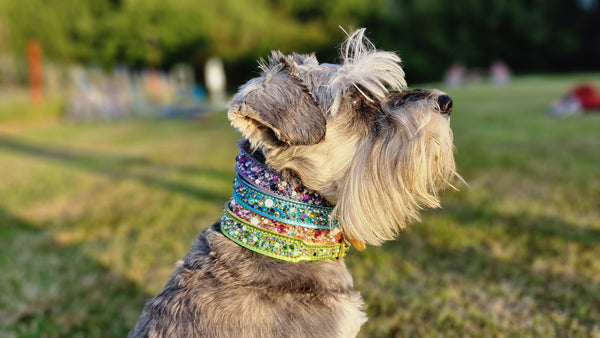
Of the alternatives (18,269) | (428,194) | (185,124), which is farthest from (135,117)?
(428,194)

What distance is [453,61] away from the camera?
2020 inches

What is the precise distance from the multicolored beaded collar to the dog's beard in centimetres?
19

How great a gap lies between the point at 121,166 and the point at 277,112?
10.2m

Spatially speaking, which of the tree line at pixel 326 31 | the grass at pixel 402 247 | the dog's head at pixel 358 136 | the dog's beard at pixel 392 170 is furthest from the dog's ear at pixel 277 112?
the tree line at pixel 326 31

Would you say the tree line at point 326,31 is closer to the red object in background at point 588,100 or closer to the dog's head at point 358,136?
the red object in background at point 588,100

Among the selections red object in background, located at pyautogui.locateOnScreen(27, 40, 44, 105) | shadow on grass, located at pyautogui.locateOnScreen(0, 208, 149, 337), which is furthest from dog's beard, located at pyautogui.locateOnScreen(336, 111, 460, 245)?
red object in background, located at pyautogui.locateOnScreen(27, 40, 44, 105)

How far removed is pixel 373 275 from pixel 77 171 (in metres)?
8.96

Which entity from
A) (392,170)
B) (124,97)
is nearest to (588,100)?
(392,170)

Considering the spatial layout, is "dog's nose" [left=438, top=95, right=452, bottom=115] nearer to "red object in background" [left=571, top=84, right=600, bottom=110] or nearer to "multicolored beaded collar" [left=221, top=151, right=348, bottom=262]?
"multicolored beaded collar" [left=221, top=151, right=348, bottom=262]

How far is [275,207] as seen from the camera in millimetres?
Result: 2250

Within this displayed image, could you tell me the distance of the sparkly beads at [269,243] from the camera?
2254 millimetres

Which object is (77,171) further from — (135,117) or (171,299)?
(135,117)

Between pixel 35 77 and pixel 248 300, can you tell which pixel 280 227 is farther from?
pixel 35 77

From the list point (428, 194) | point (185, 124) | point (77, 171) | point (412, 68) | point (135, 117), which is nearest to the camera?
point (428, 194)
